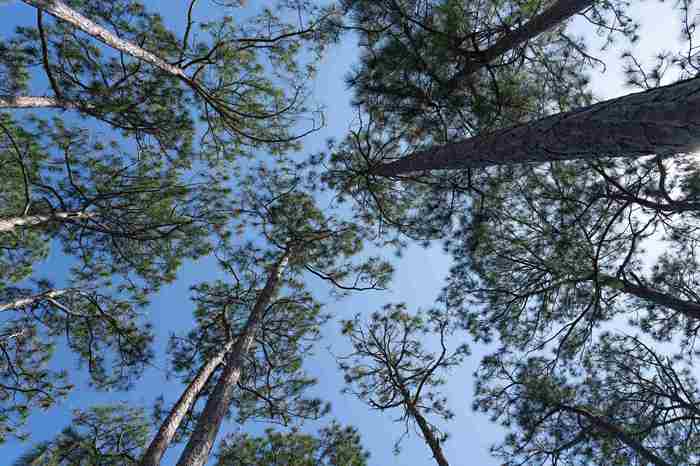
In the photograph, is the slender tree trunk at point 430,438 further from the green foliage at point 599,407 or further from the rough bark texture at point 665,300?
the rough bark texture at point 665,300

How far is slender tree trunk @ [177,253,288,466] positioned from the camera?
3.41 meters

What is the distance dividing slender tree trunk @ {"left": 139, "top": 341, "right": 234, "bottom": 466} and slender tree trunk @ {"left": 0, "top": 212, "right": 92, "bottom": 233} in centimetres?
302

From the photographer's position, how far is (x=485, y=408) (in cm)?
485

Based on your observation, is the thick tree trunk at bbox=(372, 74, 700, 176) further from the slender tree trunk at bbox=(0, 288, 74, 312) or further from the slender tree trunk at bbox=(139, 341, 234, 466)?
the slender tree trunk at bbox=(0, 288, 74, 312)

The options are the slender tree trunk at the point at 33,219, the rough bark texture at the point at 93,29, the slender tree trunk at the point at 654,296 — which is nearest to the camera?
the rough bark texture at the point at 93,29

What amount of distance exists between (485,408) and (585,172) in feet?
12.1

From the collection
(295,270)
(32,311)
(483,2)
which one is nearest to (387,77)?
(483,2)

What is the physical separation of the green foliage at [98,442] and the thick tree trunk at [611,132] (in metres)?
5.82

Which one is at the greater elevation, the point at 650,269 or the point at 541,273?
the point at 650,269

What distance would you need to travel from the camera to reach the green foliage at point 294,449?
16.6 feet

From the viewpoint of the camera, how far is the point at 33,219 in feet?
15.1

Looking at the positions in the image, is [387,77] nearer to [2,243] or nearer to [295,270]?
[295,270]

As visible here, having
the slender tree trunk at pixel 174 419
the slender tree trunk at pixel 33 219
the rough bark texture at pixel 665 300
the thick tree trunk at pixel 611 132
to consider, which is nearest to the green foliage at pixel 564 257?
the rough bark texture at pixel 665 300

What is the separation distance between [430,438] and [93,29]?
6474 millimetres
